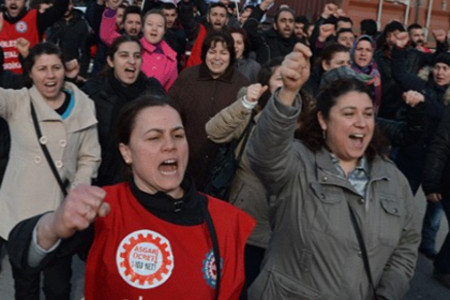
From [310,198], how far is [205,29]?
15.5ft

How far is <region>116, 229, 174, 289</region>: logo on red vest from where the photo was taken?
1.92m

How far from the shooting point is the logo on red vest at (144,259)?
6.30 ft

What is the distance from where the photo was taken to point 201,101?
4.73 metres

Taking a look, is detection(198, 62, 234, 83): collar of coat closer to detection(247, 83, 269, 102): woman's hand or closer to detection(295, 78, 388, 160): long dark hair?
detection(247, 83, 269, 102): woman's hand

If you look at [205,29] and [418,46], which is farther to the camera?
[418,46]

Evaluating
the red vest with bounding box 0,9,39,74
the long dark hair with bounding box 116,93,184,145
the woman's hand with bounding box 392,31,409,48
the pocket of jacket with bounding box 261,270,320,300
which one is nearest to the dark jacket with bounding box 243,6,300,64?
the woman's hand with bounding box 392,31,409,48

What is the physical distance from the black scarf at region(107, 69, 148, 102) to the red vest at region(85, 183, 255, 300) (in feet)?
7.38

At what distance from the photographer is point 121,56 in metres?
4.41

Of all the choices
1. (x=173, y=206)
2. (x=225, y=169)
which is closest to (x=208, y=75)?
(x=225, y=169)

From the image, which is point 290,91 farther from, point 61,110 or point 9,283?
point 9,283

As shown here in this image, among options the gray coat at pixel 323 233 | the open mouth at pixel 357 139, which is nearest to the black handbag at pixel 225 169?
the gray coat at pixel 323 233

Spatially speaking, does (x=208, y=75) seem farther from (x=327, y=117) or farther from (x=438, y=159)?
(x=327, y=117)

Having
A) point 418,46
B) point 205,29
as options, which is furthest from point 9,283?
point 418,46

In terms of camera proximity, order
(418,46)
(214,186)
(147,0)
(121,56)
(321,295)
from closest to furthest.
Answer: (321,295) < (214,186) < (121,56) < (147,0) < (418,46)
